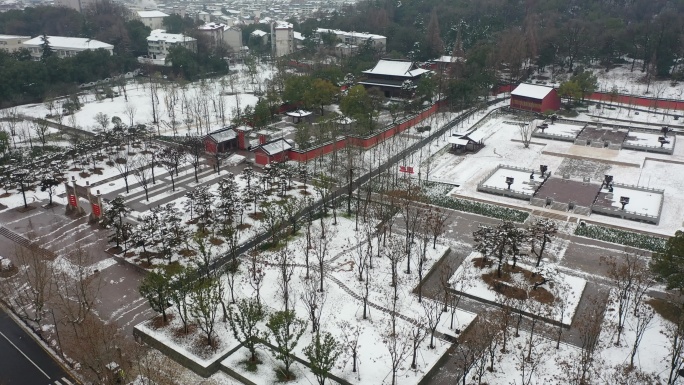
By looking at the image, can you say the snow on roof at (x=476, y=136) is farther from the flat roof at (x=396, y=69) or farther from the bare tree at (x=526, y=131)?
the flat roof at (x=396, y=69)

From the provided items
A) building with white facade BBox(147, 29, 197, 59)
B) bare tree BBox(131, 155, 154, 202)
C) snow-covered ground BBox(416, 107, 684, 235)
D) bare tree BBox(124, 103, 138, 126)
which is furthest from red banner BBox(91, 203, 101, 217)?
building with white facade BBox(147, 29, 197, 59)

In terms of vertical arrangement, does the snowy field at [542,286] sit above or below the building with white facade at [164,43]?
below

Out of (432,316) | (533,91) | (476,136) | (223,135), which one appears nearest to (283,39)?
(533,91)

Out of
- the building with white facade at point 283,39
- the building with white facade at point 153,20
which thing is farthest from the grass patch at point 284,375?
the building with white facade at point 153,20

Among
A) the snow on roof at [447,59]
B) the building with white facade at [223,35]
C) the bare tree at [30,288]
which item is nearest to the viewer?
the bare tree at [30,288]

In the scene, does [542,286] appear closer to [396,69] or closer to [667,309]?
[667,309]

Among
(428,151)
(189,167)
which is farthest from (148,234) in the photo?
(428,151)

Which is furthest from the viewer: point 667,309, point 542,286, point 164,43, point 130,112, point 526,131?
point 164,43

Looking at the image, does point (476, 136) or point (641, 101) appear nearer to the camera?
point (476, 136)
